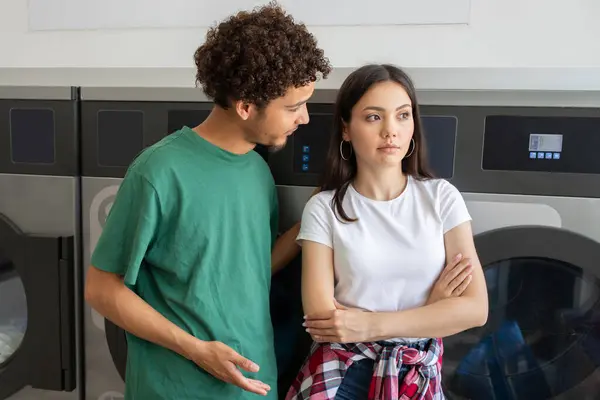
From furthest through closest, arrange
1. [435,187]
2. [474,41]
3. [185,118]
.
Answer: [474,41]
[185,118]
[435,187]

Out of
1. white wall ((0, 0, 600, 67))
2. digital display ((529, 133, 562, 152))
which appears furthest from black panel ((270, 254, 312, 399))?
white wall ((0, 0, 600, 67))

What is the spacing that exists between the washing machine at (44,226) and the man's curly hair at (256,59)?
397mm

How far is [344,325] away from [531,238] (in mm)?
378

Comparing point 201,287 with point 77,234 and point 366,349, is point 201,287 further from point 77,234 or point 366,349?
point 77,234

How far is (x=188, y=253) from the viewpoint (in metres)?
0.94

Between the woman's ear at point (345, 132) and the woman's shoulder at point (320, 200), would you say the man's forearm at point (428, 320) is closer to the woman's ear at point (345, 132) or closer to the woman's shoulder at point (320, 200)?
the woman's shoulder at point (320, 200)

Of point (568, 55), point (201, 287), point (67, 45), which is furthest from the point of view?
point (67, 45)

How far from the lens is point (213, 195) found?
95 centimetres

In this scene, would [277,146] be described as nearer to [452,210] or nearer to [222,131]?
[222,131]

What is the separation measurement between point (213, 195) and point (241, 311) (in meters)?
0.21

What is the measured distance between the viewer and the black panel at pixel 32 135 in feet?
3.87

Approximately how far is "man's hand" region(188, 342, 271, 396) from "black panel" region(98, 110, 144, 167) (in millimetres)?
451

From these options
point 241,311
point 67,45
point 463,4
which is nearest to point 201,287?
point 241,311

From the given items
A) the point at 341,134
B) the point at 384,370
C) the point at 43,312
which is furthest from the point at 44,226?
the point at 384,370
